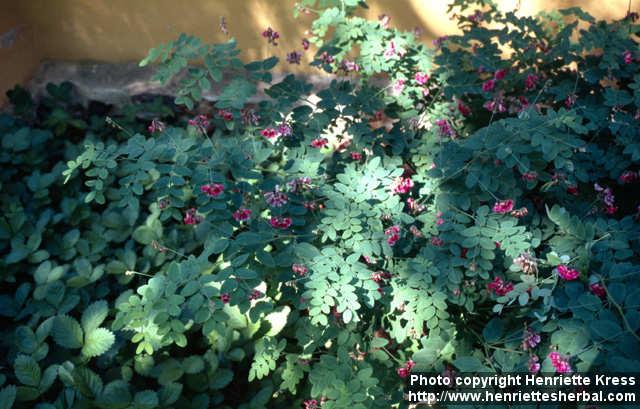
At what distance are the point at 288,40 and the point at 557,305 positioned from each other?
252 cm

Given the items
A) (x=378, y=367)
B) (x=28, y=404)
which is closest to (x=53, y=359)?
(x=28, y=404)

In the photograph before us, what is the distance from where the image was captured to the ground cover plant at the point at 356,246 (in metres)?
1.97

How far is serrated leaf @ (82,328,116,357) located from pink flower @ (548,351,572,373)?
1.55m

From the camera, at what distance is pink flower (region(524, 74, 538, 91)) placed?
8.70 ft

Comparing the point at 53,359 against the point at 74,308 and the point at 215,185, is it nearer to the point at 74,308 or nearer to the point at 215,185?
the point at 74,308

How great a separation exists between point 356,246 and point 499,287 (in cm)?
50

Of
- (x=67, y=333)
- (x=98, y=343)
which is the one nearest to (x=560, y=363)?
(x=98, y=343)

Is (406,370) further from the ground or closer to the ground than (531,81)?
closer to the ground

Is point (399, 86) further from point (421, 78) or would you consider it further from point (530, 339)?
point (530, 339)

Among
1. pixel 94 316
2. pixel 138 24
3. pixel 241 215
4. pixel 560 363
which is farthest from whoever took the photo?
pixel 138 24

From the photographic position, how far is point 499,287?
2047mm

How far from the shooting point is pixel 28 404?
2277 millimetres

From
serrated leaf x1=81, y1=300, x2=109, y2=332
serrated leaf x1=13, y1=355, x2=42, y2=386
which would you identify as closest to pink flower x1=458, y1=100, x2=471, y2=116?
serrated leaf x1=81, y1=300, x2=109, y2=332

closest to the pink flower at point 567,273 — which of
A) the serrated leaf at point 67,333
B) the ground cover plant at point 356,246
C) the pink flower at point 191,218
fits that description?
the ground cover plant at point 356,246
